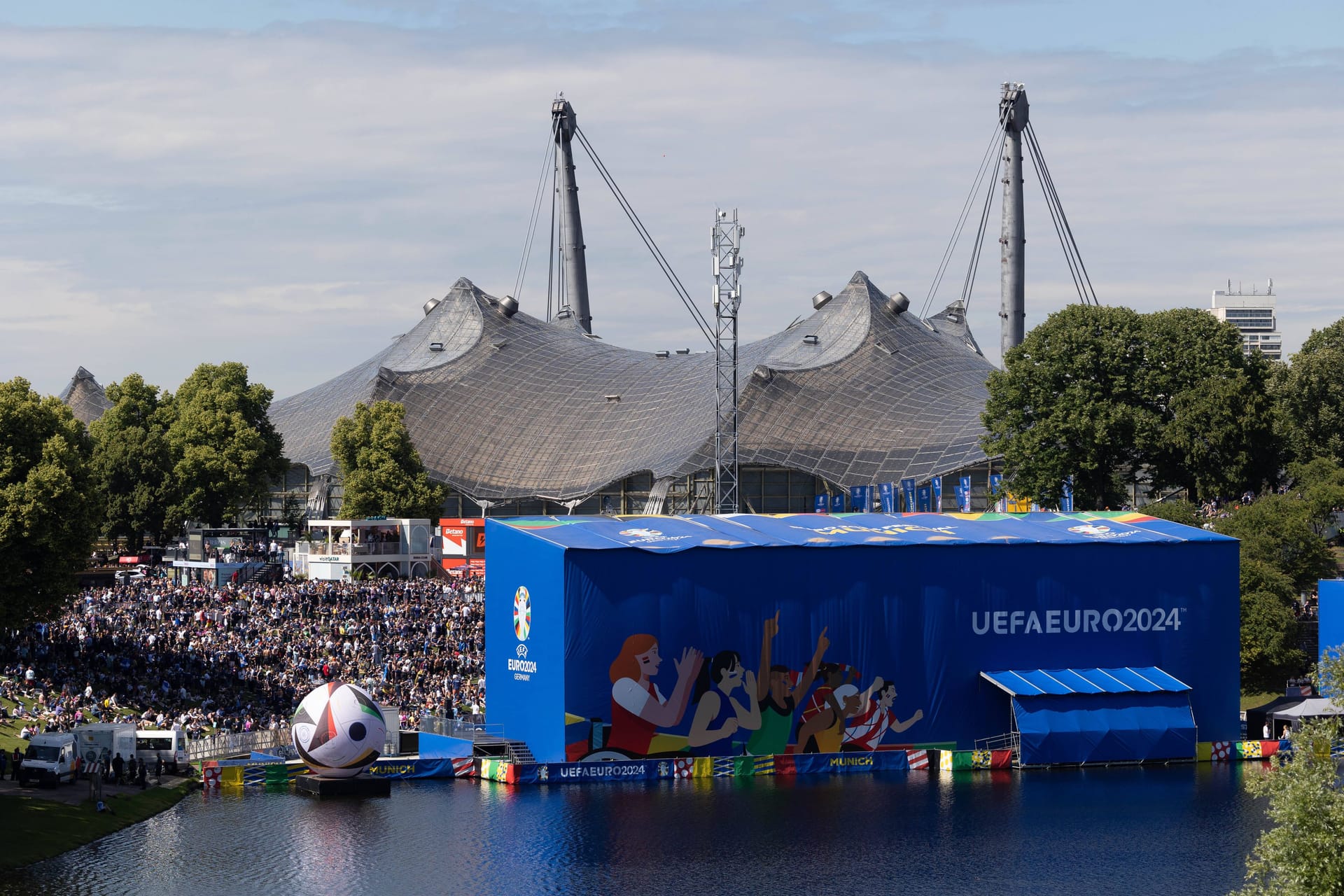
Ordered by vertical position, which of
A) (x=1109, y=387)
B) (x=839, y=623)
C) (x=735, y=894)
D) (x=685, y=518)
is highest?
(x=1109, y=387)

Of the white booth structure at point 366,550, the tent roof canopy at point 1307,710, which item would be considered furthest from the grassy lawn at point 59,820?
the tent roof canopy at point 1307,710

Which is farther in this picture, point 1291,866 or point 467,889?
point 467,889

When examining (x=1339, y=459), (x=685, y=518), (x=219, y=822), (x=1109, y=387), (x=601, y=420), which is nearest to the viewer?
(x=219, y=822)

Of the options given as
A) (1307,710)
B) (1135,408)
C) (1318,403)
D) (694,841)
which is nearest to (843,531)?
(1307,710)

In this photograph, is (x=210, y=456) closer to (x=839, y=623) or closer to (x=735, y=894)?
(x=839, y=623)

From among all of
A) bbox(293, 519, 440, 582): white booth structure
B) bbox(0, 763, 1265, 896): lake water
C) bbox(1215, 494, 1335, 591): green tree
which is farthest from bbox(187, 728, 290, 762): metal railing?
bbox(1215, 494, 1335, 591): green tree

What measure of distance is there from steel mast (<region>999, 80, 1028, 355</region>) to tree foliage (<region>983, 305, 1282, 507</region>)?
12.2m

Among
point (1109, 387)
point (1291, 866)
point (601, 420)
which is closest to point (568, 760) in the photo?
point (1291, 866)

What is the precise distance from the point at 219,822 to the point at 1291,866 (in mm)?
26701

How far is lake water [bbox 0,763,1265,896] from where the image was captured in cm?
3772

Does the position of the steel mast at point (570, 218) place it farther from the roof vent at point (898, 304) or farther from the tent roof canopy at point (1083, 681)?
the tent roof canopy at point (1083, 681)

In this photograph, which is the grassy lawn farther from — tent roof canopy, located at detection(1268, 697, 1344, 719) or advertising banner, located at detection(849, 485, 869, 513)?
advertising banner, located at detection(849, 485, 869, 513)

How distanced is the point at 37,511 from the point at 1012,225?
68404 millimetres

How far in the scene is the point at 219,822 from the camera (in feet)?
142
